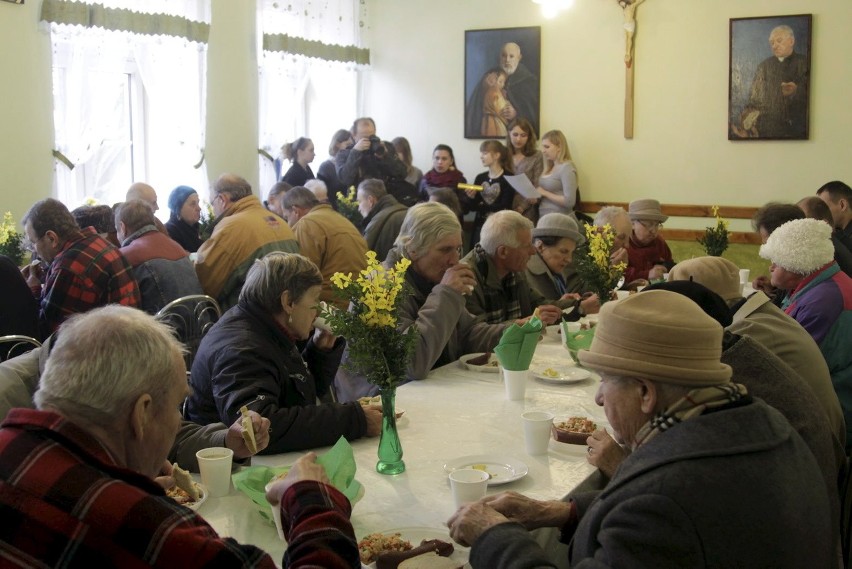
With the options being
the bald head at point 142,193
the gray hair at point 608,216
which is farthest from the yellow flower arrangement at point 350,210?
the gray hair at point 608,216

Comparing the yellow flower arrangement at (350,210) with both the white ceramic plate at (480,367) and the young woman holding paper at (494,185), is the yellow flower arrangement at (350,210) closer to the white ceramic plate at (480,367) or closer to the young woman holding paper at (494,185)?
the young woman holding paper at (494,185)

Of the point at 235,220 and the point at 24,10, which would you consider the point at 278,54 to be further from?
the point at 235,220

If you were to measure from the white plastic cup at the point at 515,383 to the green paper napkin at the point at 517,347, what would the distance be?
2cm

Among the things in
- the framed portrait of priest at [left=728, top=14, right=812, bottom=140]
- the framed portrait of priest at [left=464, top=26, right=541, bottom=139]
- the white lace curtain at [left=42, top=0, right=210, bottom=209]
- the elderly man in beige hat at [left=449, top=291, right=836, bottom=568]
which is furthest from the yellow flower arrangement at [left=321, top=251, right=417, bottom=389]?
the framed portrait of priest at [left=464, top=26, right=541, bottom=139]

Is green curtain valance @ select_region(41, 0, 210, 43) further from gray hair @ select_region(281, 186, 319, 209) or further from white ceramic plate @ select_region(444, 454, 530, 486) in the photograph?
white ceramic plate @ select_region(444, 454, 530, 486)

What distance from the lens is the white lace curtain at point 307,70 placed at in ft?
27.5

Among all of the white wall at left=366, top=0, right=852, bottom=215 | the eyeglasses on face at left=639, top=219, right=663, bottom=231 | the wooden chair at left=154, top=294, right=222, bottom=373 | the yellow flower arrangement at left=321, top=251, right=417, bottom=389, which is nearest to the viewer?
the yellow flower arrangement at left=321, top=251, right=417, bottom=389

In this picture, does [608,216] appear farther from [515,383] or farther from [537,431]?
[537,431]

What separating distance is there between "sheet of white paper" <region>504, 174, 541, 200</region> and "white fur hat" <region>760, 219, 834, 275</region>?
4.66 meters

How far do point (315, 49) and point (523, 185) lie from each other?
253 centimetres

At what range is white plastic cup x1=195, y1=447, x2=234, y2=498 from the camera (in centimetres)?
214

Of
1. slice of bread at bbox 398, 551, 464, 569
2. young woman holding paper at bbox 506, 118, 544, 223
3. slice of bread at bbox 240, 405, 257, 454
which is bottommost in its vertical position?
slice of bread at bbox 398, 551, 464, 569

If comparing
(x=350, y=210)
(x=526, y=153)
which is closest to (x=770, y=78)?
(x=526, y=153)

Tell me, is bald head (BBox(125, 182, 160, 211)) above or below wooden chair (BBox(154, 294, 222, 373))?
above
